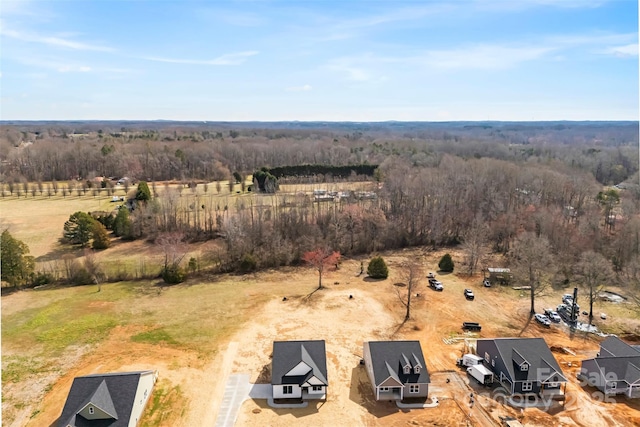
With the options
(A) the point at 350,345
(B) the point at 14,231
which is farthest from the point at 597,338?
(B) the point at 14,231

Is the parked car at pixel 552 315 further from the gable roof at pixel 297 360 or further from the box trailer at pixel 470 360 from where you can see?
the gable roof at pixel 297 360

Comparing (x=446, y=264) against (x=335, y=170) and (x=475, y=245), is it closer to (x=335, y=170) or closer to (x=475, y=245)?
(x=475, y=245)

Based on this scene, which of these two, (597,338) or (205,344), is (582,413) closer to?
(597,338)

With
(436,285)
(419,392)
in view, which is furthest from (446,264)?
(419,392)

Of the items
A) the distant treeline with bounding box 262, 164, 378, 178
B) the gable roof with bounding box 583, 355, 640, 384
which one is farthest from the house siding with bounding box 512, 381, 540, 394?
the distant treeline with bounding box 262, 164, 378, 178

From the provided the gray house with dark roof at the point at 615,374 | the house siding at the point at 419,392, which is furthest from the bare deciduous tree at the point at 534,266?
the house siding at the point at 419,392

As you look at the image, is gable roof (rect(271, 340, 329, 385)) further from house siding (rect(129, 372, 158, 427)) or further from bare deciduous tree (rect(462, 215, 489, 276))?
bare deciduous tree (rect(462, 215, 489, 276))
